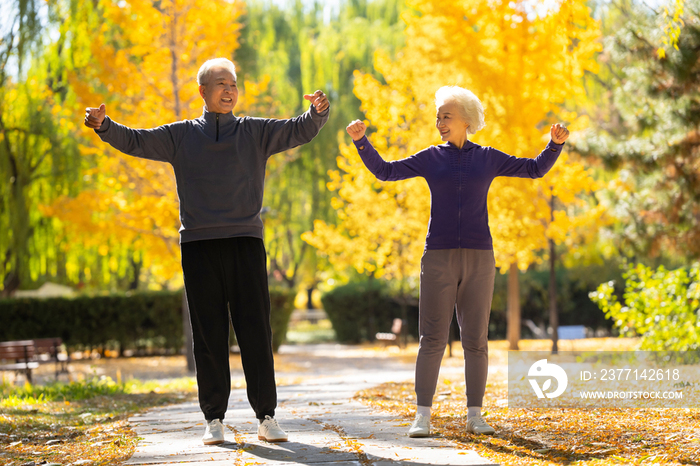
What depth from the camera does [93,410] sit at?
4.80m

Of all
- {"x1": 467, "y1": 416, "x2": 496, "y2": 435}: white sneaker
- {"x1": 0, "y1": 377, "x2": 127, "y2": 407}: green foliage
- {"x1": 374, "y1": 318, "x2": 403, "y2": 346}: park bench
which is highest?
{"x1": 467, "y1": 416, "x2": 496, "y2": 435}: white sneaker

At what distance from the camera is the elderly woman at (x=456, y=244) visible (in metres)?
3.19

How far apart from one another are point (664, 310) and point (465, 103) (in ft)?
13.5

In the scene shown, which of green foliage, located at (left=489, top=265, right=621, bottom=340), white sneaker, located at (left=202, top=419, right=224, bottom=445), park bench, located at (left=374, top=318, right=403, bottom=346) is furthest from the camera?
green foliage, located at (left=489, top=265, right=621, bottom=340)

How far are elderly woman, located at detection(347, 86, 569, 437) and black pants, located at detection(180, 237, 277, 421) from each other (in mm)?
724

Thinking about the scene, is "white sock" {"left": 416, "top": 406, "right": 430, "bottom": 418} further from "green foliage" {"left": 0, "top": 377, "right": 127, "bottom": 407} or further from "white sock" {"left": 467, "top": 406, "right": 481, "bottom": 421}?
"green foliage" {"left": 0, "top": 377, "right": 127, "bottom": 407}

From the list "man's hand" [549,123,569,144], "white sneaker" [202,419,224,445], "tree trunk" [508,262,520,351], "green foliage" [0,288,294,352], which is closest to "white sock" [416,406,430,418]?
"white sneaker" [202,419,224,445]

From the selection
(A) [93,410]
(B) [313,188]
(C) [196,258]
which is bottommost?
(A) [93,410]

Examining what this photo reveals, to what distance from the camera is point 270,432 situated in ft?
9.86

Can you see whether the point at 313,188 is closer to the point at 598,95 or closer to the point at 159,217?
the point at 598,95

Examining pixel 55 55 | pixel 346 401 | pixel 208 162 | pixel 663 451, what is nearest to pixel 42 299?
pixel 55 55

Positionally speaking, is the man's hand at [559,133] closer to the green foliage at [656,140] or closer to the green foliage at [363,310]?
the green foliage at [656,140]

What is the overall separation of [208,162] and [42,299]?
11773 mm

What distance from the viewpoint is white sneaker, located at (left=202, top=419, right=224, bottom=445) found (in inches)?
116
